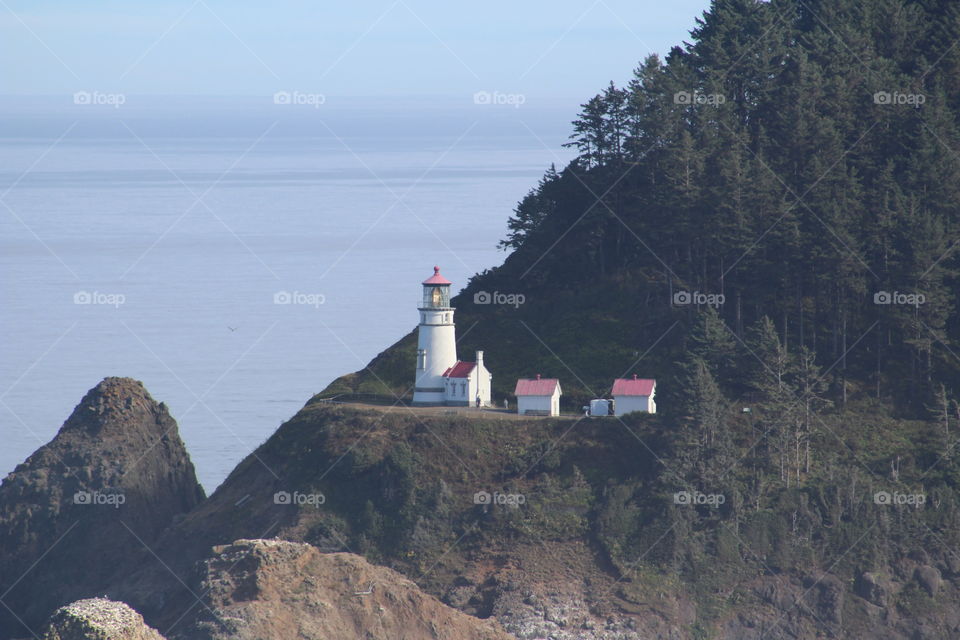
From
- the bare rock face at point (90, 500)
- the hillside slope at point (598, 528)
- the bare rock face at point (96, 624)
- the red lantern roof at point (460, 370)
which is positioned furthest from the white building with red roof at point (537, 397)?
the bare rock face at point (96, 624)

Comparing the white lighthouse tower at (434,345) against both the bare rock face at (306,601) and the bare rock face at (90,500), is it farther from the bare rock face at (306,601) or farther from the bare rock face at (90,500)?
the bare rock face at (306,601)

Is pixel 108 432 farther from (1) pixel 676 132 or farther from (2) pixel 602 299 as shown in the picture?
(1) pixel 676 132

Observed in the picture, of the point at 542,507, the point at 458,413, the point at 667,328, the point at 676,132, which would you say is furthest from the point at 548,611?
the point at 676,132

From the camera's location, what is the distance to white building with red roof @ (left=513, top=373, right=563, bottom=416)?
94938mm

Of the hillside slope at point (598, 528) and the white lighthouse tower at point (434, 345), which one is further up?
the white lighthouse tower at point (434, 345)

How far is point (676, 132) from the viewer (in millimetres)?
106250

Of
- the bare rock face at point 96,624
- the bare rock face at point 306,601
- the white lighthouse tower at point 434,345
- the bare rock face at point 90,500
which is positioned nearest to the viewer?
the bare rock face at point 96,624

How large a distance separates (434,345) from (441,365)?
3.53ft

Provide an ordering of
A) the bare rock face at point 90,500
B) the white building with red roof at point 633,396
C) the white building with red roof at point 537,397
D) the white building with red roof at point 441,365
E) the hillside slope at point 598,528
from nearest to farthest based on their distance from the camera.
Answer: the hillside slope at point 598,528 → the bare rock face at point 90,500 → the white building with red roof at point 633,396 → the white building with red roof at point 537,397 → the white building with red roof at point 441,365

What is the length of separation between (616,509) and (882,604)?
1276cm

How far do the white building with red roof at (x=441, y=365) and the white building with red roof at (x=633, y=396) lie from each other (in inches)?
293

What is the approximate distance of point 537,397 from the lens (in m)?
95.0

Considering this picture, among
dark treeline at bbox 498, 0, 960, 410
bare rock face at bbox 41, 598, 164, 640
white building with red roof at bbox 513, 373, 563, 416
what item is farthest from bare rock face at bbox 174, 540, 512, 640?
dark treeline at bbox 498, 0, 960, 410

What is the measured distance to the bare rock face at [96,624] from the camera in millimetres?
65438
